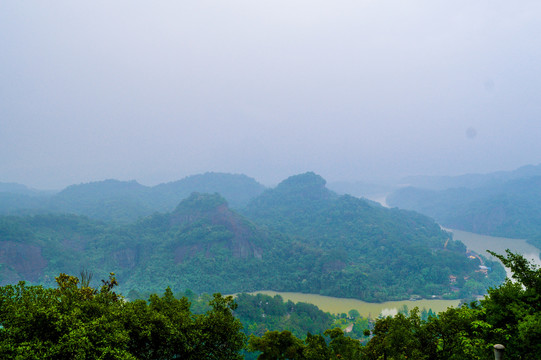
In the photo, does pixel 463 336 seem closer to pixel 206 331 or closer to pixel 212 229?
pixel 206 331

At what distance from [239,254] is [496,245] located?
89663 millimetres

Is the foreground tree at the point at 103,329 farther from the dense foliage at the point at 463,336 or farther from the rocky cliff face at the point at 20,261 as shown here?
the rocky cliff face at the point at 20,261

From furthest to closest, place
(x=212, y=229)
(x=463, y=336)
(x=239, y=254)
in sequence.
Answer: (x=212, y=229)
(x=239, y=254)
(x=463, y=336)

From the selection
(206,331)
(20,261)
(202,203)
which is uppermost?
(202,203)

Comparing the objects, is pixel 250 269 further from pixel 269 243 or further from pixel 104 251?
pixel 104 251

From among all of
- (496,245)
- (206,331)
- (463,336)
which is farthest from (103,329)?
(496,245)

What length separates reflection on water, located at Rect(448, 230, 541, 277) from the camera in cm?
8781

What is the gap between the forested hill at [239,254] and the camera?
64.4 m

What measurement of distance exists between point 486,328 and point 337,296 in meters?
54.6

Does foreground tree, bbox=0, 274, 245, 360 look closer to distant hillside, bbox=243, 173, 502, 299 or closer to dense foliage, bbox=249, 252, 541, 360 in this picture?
dense foliage, bbox=249, 252, 541, 360

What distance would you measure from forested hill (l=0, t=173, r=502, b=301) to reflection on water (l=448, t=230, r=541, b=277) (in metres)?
12.2

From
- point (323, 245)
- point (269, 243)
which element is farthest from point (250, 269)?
point (323, 245)

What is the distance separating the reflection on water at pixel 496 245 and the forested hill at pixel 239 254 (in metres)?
12.2

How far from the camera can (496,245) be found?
98375 millimetres
